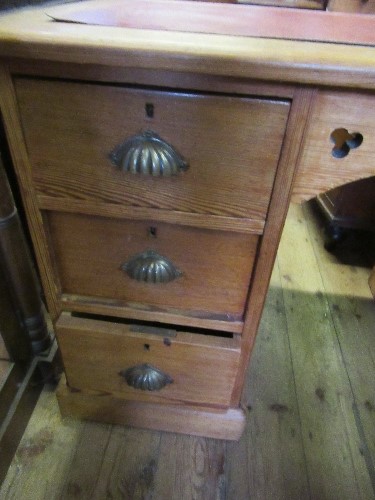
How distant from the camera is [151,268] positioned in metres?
0.55

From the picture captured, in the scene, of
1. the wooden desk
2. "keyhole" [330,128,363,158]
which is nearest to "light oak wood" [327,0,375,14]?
the wooden desk

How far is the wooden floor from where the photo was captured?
29.2 inches

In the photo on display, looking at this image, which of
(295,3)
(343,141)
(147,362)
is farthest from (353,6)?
(147,362)

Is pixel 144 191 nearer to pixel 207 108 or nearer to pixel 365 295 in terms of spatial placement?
pixel 207 108

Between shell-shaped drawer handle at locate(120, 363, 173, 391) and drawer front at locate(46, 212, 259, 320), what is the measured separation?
0.48 feet

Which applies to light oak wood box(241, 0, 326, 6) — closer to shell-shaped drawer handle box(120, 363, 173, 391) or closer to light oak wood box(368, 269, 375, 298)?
light oak wood box(368, 269, 375, 298)

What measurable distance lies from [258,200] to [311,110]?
0.40 ft

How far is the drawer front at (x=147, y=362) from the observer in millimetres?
626

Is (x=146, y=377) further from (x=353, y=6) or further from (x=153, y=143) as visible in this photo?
(x=353, y=6)

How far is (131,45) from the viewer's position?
37 centimetres

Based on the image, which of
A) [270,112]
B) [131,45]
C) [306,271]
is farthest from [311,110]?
[306,271]

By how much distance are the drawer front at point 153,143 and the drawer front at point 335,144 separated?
36 millimetres

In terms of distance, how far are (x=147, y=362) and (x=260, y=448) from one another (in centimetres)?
35

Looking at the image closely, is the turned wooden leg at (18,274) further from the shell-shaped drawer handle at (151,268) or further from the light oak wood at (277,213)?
the light oak wood at (277,213)
